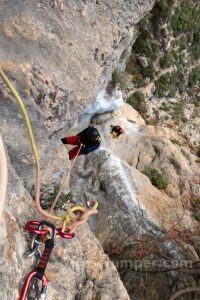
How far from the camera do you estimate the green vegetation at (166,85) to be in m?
20.2

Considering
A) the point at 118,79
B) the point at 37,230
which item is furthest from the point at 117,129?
the point at 37,230

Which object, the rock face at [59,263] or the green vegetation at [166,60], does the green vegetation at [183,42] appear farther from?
the rock face at [59,263]

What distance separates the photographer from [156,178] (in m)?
12.7

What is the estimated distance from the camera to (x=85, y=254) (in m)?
4.79

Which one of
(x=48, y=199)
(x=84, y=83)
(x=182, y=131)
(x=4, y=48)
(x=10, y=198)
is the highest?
(x=4, y=48)

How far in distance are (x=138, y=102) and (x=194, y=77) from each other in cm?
535

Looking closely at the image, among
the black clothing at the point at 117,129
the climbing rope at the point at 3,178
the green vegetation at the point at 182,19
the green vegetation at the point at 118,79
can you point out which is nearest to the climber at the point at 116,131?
the black clothing at the point at 117,129

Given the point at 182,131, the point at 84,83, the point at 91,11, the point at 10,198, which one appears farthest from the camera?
the point at 182,131

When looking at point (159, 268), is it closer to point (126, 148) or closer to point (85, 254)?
point (85, 254)

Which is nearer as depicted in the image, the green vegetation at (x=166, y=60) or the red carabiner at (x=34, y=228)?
the red carabiner at (x=34, y=228)

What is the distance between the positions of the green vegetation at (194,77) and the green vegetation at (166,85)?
5.04 ft

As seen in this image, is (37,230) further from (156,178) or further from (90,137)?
(156,178)

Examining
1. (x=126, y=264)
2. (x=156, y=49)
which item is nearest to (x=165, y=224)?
(x=126, y=264)

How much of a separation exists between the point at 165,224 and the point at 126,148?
16.2 ft
